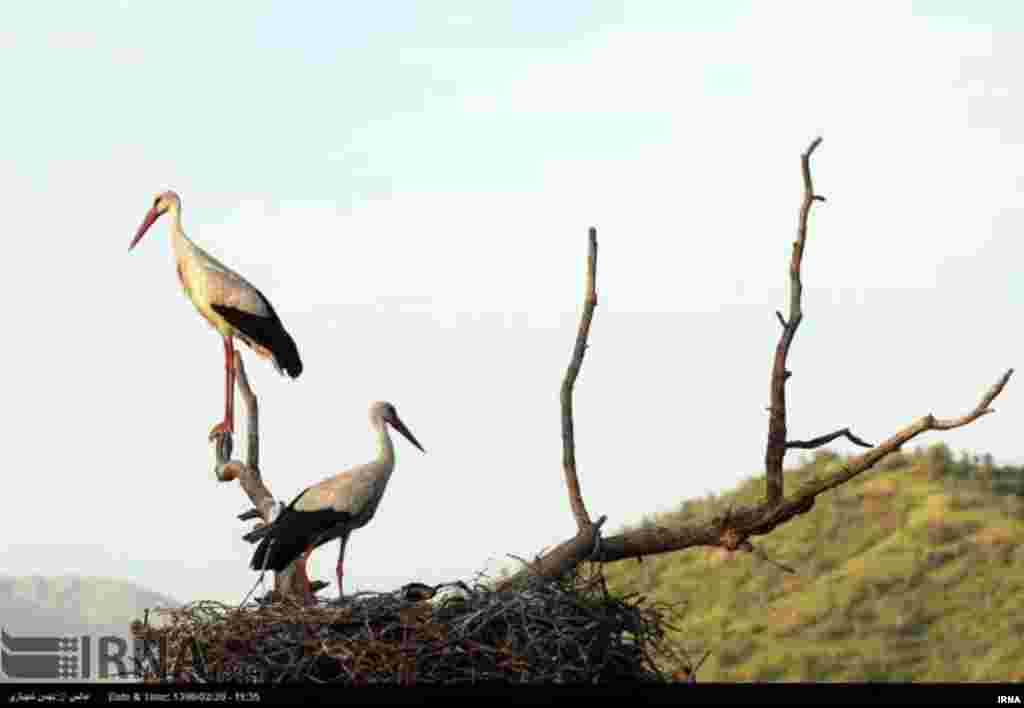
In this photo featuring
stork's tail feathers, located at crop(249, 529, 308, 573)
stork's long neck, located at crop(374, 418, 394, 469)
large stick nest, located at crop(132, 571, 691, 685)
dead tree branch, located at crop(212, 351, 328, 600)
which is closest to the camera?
large stick nest, located at crop(132, 571, 691, 685)

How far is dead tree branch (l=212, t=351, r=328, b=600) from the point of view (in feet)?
32.7

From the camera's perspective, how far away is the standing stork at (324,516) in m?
9.87

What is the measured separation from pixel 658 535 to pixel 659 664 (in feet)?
3.48

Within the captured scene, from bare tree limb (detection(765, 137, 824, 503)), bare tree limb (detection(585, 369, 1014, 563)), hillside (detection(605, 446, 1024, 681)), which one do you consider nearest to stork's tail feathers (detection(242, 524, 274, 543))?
bare tree limb (detection(585, 369, 1014, 563))

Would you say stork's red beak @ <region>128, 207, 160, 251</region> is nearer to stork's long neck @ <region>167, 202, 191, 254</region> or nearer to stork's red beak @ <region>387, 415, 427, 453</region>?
stork's long neck @ <region>167, 202, 191, 254</region>

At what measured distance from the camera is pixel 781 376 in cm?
1005

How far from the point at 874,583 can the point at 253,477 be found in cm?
1509

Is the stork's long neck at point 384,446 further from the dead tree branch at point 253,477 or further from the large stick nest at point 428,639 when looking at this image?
the large stick nest at point 428,639

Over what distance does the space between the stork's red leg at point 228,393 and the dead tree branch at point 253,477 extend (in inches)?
6.0

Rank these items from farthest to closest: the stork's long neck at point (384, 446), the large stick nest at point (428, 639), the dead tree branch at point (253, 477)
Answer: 1. the stork's long neck at point (384, 446)
2. the dead tree branch at point (253, 477)
3. the large stick nest at point (428, 639)

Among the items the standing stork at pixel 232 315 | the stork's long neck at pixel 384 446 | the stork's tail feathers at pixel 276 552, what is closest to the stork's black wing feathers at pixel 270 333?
the standing stork at pixel 232 315

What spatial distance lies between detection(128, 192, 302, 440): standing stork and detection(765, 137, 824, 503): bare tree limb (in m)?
3.54

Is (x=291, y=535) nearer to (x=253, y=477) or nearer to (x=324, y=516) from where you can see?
(x=324, y=516)

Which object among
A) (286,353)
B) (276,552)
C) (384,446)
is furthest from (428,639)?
(286,353)
